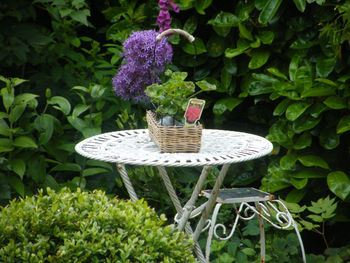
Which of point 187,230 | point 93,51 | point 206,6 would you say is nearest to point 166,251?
point 187,230

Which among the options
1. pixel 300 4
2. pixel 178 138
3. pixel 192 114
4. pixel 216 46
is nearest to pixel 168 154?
pixel 178 138

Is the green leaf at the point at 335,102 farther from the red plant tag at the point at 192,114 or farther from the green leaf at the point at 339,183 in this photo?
the red plant tag at the point at 192,114

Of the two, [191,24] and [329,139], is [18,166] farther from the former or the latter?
[329,139]

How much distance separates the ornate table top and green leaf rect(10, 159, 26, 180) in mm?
521

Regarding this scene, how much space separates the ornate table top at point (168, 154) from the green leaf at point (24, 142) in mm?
453

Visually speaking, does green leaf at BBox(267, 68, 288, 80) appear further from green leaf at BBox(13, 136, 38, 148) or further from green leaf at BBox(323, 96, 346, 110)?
green leaf at BBox(13, 136, 38, 148)

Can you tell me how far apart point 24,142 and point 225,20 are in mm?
1397

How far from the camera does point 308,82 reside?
268 cm

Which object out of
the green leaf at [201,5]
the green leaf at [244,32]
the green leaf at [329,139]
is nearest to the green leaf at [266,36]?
the green leaf at [244,32]

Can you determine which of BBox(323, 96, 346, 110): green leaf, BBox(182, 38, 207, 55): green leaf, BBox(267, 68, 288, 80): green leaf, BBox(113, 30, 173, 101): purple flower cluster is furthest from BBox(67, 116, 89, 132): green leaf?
BBox(323, 96, 346, 110): green leaf

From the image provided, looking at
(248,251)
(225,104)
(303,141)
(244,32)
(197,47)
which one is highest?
(244,32)

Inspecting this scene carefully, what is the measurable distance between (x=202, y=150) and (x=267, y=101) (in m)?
1.18

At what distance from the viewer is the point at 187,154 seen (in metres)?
1.90

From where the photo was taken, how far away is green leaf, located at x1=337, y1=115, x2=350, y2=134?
8.46 ft
